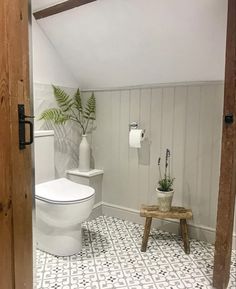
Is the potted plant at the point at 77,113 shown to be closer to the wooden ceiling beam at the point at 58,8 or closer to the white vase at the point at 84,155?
the white vase at the point at 84,155

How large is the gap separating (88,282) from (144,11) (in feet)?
6.14

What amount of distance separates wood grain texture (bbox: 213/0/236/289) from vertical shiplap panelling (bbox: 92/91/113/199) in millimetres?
1386

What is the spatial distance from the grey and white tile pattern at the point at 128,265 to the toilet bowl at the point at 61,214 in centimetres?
8

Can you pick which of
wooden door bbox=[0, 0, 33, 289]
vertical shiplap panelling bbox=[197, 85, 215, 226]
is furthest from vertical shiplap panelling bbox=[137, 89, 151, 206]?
wooden door bbox=[0, 0, 33, 289]

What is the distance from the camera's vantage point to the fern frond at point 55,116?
2.32 m

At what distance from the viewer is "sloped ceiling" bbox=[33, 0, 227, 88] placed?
174 centimetres

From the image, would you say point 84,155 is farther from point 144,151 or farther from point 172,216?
point 172,216

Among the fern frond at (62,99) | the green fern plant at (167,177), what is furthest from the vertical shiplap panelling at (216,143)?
the fern frond at (62,99)

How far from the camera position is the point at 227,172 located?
1.45 metres

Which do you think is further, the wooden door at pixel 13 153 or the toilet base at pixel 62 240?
the toilet base at pixel 62 240

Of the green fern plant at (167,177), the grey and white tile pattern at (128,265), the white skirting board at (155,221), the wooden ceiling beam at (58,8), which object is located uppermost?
the wooden ceiling beam at (58,8)

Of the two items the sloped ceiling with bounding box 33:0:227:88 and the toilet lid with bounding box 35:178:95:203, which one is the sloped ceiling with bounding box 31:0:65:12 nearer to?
the sloped ceiling with bounding box 33:0:227:88

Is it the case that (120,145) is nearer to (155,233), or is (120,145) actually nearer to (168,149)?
(168,149)

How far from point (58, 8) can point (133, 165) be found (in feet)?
5.00
